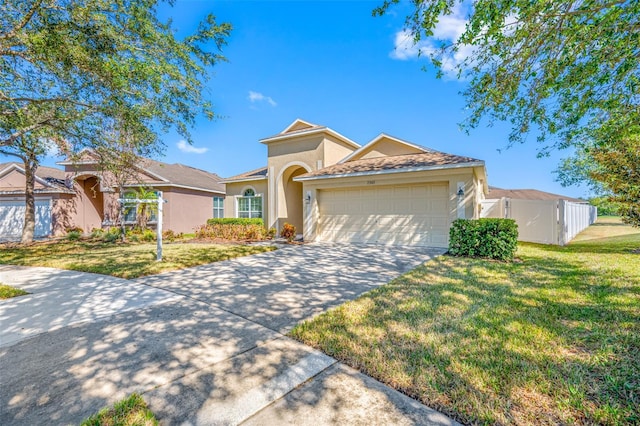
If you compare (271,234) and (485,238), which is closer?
(485,238)

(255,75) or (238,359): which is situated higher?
(255,75)

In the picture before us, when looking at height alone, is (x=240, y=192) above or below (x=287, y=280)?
above

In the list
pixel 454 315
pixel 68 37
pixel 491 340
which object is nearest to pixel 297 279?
pixel 454 315

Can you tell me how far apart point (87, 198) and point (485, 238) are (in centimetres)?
2474

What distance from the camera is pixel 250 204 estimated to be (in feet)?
57.2

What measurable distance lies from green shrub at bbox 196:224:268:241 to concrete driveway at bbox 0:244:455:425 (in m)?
8.68

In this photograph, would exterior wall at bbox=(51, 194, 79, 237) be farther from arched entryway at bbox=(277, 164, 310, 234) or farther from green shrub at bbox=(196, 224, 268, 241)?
arched entryway at bbox=(277, 164, 310, 234)

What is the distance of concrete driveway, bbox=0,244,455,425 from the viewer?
2.33 meters

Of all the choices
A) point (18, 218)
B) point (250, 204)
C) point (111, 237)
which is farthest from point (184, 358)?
point (18, 218)

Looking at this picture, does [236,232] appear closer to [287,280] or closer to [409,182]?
[409,182]

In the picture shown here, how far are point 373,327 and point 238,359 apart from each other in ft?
5.91

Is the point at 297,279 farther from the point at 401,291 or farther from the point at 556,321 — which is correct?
the point at 556,321

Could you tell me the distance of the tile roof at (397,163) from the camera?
1081 centimetres

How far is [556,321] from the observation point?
399cm
